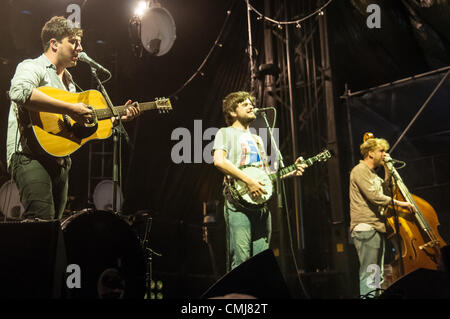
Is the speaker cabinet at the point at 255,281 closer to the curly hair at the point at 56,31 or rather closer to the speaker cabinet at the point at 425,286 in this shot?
the speaker cabinet at the point at 425,286

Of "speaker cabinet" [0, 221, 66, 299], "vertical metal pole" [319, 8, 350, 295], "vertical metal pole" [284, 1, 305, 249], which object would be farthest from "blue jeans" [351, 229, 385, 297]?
"speaker cabinet" [0, 221, 66, 299]

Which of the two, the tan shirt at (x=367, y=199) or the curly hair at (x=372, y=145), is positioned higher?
the curly hair at (x=372, y=145)

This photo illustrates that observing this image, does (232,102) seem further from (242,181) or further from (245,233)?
(245,233)

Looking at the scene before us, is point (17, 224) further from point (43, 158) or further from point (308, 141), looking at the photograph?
point (308, 141)

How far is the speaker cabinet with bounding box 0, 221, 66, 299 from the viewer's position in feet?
6.59

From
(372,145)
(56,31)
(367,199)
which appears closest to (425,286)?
(56,31)

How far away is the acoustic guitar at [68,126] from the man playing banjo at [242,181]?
983mm

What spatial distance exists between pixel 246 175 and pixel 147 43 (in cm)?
377

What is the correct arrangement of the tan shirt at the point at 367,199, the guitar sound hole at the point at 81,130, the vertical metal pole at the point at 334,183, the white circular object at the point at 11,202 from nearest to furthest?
the guitar sound hole at the point at 81,130 → the tan shirt at the point at 367,199 → the white circular object at the point at 11,202 → the vertical metal pole at the point at 334,183

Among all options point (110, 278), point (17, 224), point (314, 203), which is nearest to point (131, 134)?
point (314, 203)

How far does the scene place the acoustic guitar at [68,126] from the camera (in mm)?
3492

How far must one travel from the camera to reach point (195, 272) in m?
7.71

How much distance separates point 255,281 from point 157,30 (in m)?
5.83

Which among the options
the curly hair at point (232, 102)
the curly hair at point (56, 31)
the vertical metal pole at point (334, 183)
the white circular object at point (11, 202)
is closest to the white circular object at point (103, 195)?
the white circular object at point (11, 202)
